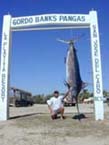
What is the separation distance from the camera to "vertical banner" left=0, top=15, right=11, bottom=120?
1741 cm

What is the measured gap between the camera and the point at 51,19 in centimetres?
1722

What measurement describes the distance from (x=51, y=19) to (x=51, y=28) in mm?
386

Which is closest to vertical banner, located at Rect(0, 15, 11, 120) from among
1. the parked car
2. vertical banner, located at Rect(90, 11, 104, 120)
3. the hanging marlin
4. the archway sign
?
the archway sign

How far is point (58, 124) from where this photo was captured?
596 inches

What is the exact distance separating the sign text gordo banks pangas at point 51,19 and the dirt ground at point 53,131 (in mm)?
3806

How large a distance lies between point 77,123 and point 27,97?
27.7m

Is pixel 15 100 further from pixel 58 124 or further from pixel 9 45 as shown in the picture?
pixel 58 124

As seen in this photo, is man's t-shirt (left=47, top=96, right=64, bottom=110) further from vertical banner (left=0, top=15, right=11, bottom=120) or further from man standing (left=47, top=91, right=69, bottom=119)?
vertical banner (left=0, top=15, right=11, bottom=120)

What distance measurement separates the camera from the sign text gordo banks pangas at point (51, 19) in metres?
17.1

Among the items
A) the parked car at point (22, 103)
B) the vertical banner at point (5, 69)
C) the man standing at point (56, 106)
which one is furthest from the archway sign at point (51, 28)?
the parked car at point (22, 103)

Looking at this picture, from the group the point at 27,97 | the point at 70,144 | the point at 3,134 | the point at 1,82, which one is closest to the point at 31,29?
the point at 1,82

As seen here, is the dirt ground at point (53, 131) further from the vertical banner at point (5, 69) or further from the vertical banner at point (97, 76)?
the vertical banner at point (5, 69)

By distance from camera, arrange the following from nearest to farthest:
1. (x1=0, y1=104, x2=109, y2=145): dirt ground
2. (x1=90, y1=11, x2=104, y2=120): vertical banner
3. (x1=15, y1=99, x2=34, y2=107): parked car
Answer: (x1=0, y1=104, x2=109, y2=145): dirt ground < (x1=90, y1=11, x2=104, y2=120): vertical banner < (x1=15, y1=99, x2=34, y2=107): parked car

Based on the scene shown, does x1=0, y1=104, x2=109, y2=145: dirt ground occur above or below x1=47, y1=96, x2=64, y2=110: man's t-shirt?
below
